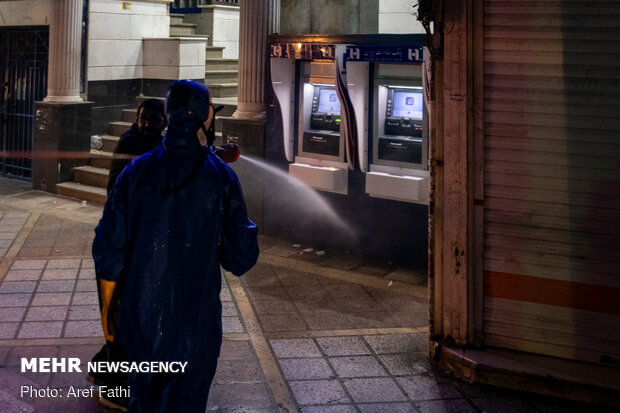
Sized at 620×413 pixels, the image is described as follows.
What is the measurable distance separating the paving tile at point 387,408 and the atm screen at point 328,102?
4553 mm

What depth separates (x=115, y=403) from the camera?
476 cm

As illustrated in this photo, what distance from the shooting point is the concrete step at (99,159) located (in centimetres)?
1231

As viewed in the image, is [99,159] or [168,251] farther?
[99,159]

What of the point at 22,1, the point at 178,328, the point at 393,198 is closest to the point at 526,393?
the point at 178,328

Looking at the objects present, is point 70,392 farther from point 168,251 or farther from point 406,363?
point 406,363

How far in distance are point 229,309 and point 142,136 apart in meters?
2.27

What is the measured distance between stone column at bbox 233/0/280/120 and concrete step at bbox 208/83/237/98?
3.29m

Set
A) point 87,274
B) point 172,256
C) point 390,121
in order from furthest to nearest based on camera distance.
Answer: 1. point 390,121
2. point 87,274
3. point 172,256

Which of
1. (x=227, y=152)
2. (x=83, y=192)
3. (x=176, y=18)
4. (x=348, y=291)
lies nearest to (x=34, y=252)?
(x=83, y=192)

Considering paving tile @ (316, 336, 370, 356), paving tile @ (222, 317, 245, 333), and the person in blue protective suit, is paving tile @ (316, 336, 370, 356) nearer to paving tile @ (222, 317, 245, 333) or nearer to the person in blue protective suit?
paving tile @ (222, 317, 245, 333)

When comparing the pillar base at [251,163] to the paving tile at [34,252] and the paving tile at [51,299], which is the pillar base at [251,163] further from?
the paving tile at [51,299]

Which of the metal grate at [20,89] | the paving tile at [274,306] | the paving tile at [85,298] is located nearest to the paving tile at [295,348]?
the paving tile at [274,306]

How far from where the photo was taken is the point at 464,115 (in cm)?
518

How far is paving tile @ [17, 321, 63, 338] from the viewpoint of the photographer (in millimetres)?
5964
